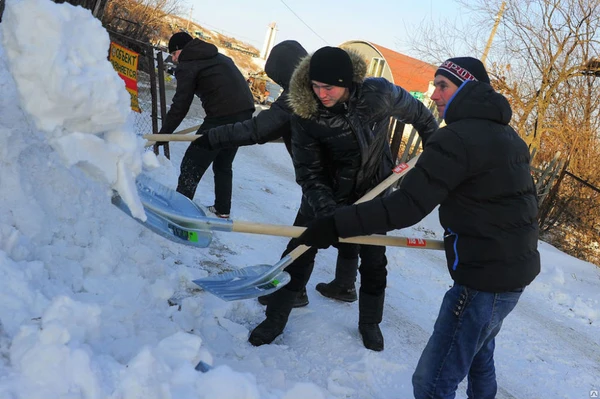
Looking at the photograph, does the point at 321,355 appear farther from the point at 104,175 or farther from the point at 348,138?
the point at 104,175

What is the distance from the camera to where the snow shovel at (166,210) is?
7.77ft

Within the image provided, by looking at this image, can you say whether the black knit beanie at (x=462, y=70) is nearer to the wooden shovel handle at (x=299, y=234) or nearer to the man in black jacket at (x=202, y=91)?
the wooden shovel handle at (x=299, y=234)

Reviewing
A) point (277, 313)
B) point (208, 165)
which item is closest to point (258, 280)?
point (277, 313)

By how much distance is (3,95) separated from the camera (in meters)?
2.57

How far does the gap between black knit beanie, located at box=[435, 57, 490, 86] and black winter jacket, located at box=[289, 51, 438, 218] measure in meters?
0.53

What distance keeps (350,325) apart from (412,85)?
20048mm

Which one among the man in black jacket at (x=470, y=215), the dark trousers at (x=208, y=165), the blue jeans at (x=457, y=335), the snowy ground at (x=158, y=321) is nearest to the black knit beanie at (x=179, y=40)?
the dark trousers at (x=208, y=165)

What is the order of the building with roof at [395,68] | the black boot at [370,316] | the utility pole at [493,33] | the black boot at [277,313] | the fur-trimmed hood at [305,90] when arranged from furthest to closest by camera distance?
1. the building with roof at [395,68]
2. the utility pole at [493,33]
3. the black boot at [370,316]
4. the black boot at [277,313]
5. the fur-trimmed hood at [305,90]

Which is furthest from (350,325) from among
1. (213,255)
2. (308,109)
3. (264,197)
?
(264,197)

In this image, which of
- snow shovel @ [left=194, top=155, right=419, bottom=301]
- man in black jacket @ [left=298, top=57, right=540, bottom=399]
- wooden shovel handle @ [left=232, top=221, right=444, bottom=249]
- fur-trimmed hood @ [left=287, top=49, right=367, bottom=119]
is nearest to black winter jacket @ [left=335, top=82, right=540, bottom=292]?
man in black jacket @ [left=298, top=57, right=540, bottom=399]

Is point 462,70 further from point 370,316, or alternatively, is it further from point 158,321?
point 158,321

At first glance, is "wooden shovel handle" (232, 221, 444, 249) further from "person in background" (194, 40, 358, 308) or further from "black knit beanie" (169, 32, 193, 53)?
"black knit beanie" (169, 32, 193, 53)

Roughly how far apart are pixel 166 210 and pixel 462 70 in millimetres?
1581

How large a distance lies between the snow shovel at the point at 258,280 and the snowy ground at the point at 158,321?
19 centimetres
